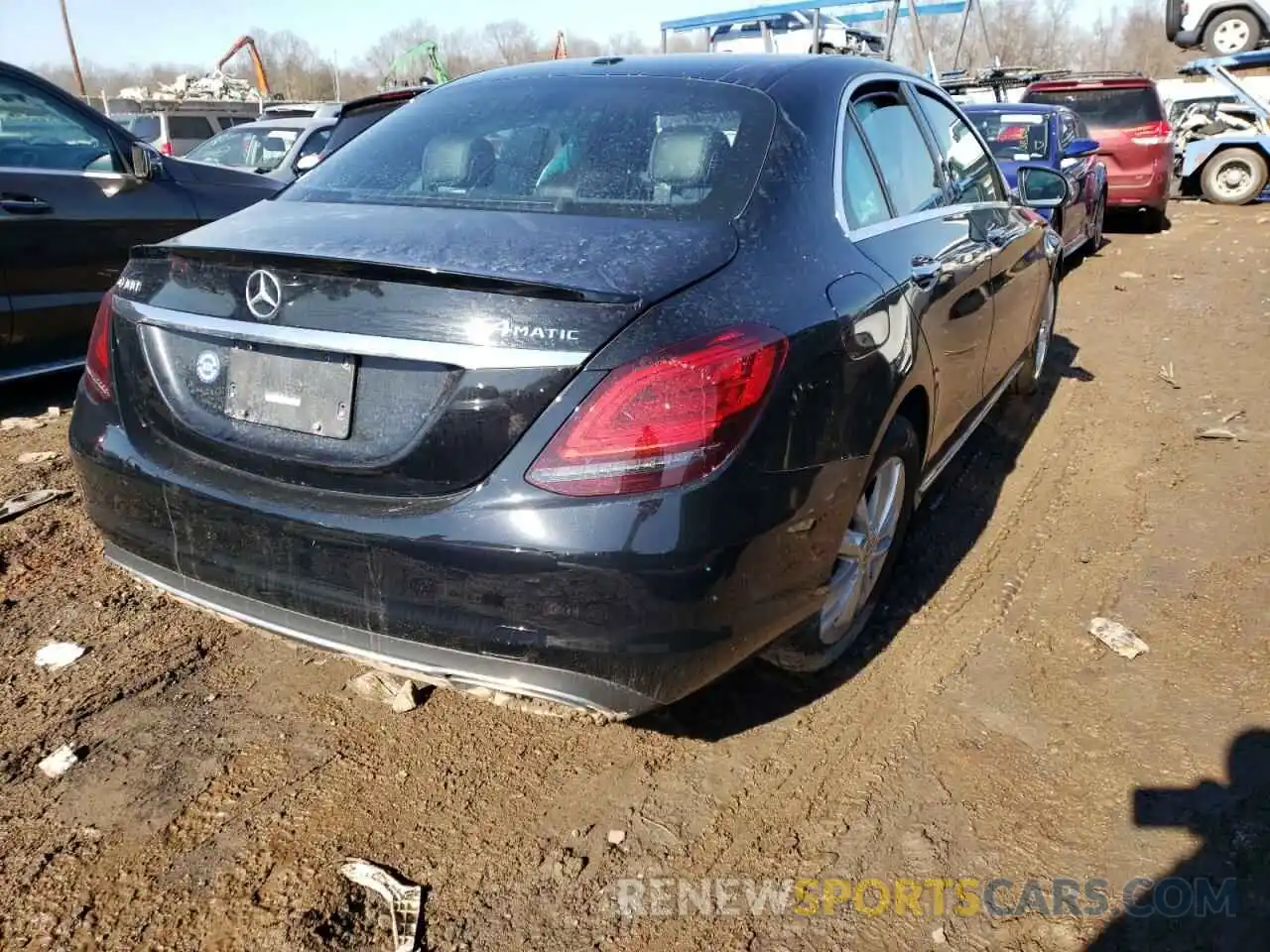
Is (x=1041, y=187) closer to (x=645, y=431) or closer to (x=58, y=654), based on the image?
(x=645, y=431)

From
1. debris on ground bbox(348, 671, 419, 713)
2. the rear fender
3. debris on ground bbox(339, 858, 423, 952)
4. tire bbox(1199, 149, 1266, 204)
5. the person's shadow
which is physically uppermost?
debris on ground bbox(339, 858, 423, 952)

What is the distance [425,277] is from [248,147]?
9.68 metres

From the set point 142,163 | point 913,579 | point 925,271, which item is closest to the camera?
point 925,271

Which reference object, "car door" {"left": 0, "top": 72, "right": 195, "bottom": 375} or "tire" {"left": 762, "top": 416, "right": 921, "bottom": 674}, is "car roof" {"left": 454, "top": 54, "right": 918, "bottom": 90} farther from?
"car door" {"left": 0, "top": 72, "right": 195, "bottom": 375}

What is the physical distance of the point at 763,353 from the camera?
2.03 meters

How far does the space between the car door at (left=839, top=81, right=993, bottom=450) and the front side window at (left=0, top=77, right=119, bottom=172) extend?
405 cm

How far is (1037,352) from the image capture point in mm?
5273

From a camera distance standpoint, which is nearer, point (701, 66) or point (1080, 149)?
point (701, 66)

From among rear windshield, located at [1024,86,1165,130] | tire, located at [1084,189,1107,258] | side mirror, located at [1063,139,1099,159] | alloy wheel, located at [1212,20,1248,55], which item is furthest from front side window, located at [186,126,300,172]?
alloy wheel, located at [1212,20,1248,55]

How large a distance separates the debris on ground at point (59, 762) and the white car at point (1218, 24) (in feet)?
63.5

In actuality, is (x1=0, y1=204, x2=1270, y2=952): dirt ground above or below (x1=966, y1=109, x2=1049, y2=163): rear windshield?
below

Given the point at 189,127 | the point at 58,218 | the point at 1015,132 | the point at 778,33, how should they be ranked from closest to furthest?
the point at 58,218
the point at 1015,132
the point at 189,127
the point at 778,33

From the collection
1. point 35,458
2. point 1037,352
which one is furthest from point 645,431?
point 1037,352

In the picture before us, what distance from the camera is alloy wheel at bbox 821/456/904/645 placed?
2.69 m
